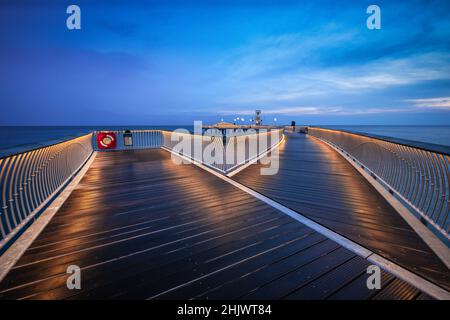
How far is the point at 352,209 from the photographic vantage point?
3.93 metres

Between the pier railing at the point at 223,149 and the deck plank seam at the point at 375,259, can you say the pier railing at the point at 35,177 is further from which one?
the pier railing at the point at 223,149

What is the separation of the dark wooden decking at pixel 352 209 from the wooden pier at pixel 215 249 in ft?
0.07

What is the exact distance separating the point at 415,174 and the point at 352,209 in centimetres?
141

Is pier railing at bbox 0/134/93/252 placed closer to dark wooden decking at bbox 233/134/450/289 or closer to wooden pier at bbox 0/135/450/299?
wooden pier at bbox 0/135/450/299

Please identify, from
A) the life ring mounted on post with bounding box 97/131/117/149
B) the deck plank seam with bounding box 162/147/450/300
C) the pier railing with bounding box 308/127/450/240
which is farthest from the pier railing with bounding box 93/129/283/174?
the pier railing with bounding box 308/127/450/240

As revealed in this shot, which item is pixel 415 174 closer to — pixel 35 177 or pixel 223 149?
pixel 223 149

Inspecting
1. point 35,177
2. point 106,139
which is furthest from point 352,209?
point 106,139

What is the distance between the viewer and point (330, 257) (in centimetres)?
244

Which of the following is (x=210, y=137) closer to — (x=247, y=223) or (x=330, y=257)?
(x=247, y=223)

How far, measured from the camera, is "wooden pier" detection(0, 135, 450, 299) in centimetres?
199
